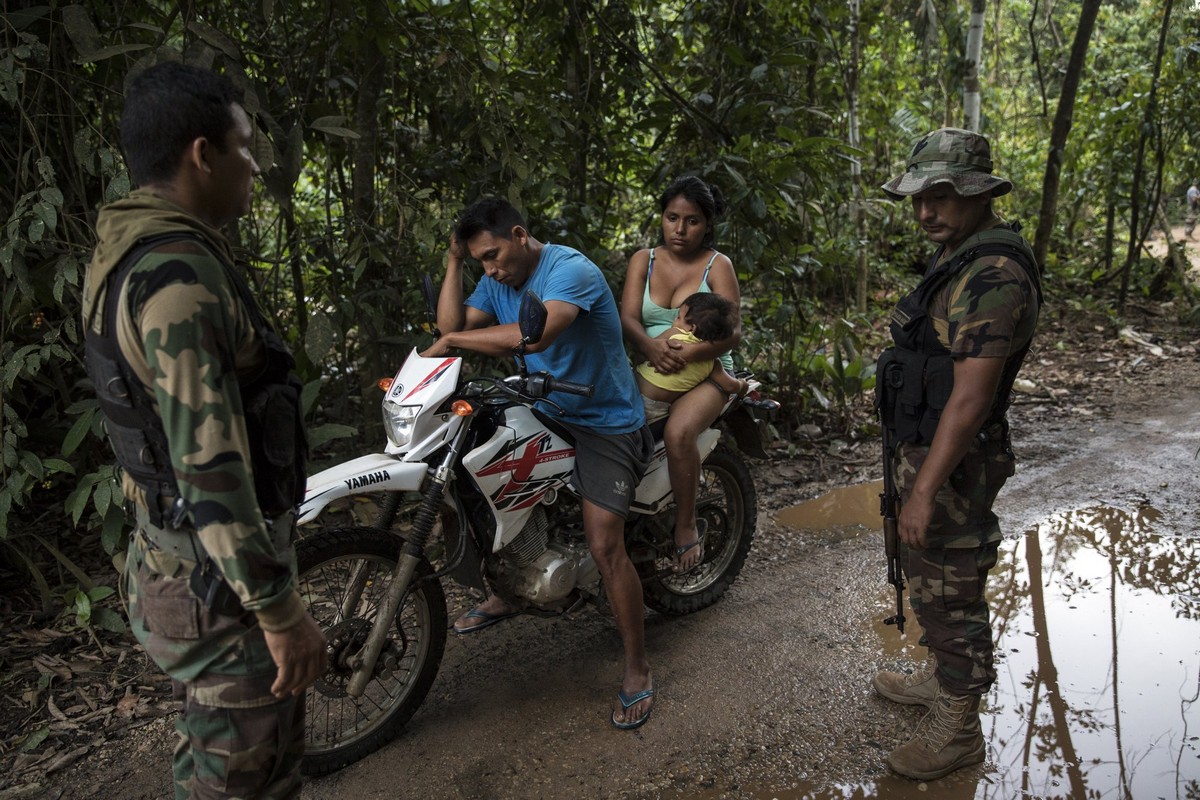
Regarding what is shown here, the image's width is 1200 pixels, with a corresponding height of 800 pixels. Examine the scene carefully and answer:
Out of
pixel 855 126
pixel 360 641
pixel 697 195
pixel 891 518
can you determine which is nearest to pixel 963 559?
pixel 891 518

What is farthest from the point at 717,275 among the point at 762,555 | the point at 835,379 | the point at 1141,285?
the point at 1141,285

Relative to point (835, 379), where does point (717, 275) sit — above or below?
above

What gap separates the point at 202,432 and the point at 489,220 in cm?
166

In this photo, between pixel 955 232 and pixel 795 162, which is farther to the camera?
pixel 795 162

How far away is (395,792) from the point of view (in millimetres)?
2807

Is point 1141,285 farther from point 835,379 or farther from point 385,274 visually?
point 385,274

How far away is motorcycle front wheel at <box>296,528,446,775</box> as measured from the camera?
2.84 meters

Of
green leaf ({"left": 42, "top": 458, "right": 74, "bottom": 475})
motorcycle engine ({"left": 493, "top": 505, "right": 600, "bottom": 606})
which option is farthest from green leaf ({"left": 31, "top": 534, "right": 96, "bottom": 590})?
motorcycle engine ({"left": 493, "top": 505, "right": 600, "bottom": 606})

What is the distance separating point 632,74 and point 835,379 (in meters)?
2.75

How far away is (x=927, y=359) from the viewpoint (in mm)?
2801

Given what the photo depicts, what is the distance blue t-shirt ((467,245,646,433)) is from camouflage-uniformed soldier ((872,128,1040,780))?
993 mm

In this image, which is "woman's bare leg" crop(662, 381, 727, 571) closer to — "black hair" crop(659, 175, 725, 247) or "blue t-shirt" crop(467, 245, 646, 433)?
"blue t-shirt" crop(467, 245, 646, 433)

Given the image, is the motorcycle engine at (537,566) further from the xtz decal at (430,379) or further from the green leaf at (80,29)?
the green leaf at (80,29)

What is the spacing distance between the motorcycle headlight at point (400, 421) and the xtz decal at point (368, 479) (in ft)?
0.49
